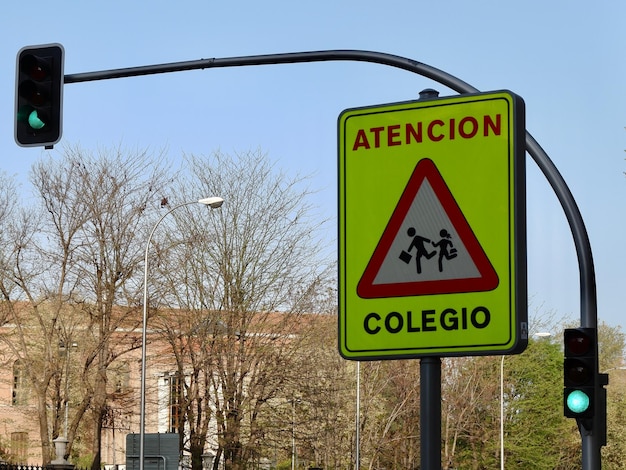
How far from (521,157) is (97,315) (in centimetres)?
3660

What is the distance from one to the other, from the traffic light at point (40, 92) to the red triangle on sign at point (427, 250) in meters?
8.05

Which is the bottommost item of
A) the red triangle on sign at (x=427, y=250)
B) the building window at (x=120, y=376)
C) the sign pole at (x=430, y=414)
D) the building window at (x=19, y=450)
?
the building window at (x=19, y=450)

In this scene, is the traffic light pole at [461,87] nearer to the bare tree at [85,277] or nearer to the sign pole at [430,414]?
the sign pole at [430,414]

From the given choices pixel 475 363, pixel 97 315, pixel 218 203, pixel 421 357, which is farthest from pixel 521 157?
pixel 475 363

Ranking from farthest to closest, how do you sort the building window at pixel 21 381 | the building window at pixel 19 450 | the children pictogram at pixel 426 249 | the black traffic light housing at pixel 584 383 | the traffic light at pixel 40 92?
the building window at pixel 19 450 < the building window at pixel 21 381 < the black traffic light housing at pixel 584 383 < the traffic light at pixel 40 92 < the children pictogram at pixel 426 249

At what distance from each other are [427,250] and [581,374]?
9439 millimetres

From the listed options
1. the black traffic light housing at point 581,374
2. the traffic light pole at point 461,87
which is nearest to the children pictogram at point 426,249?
the traffic light pole at point 461,87

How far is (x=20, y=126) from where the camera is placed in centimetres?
1091

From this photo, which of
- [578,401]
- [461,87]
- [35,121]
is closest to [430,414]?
[461,87]

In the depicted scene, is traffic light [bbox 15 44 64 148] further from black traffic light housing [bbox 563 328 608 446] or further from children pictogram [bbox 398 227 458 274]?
children pictogram [bbox 398 227 458 274]

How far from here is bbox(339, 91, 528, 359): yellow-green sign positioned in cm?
305

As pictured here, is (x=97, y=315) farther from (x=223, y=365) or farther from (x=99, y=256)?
(x=223, y=365)

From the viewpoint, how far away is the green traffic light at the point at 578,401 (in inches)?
475

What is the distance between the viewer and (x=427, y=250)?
10.4 feet
